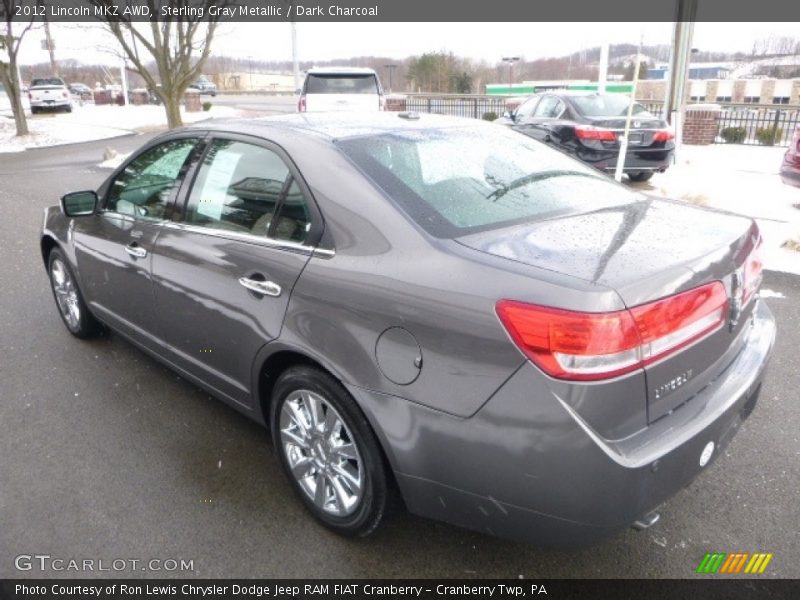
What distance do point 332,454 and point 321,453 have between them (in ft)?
0.24

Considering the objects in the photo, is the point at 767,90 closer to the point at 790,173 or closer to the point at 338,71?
the point at 338,71

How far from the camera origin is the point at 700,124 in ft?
49.5

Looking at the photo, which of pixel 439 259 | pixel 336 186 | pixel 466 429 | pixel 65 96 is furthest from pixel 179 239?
pixel 65 96

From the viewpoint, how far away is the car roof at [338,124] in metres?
2.77

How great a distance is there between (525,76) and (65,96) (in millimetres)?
44960

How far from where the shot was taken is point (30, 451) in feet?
10.3

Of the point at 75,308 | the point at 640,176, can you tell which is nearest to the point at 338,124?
the point at 75,308

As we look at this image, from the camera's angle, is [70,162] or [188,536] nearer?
[188,536]

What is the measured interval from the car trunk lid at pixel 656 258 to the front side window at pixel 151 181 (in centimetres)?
177

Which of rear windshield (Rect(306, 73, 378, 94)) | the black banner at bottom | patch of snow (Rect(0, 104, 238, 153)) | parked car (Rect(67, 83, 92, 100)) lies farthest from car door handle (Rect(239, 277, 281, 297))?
parked car (Rect(67, 83, 92, 100))

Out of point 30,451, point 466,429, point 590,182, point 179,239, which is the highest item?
point 590,182

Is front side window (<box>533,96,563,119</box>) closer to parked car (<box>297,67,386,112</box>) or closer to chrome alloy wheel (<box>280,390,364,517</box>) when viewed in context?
parked car (<box>297,67,386,112</box>)

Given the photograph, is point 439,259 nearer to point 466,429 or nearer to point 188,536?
point 466,429

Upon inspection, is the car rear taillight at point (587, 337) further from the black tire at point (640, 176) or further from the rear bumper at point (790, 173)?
the black tire at point (640, 176)
